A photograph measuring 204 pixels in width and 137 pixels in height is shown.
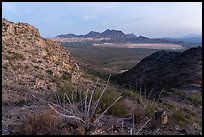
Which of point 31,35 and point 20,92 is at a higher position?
point 31,35

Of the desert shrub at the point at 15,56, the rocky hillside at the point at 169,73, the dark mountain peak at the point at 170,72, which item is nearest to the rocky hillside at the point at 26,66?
the desert shrub at the point at 15,56

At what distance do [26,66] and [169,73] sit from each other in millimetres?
12726

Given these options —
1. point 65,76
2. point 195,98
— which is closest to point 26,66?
point 65,76

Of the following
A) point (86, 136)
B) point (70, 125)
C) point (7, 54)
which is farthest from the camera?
point (7, 54)

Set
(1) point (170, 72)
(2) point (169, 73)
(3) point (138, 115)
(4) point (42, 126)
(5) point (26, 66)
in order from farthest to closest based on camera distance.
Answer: (1) point (170, 72) < (2) point (169, 73) < (5) point (26, 66) < (3) point (138, 115) < (4) point (42, 126)

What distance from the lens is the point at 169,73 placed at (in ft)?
93.2

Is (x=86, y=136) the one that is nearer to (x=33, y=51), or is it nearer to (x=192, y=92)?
(x=192, y=92)

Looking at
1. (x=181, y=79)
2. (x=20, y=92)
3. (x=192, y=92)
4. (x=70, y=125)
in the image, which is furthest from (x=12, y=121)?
(x=181, y=79)

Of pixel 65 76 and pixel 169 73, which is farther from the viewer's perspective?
pixel 169 73

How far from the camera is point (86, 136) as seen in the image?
6609mm

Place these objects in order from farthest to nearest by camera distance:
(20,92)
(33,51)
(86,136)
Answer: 1. (33,51)
2. (20,92)
3. (86,136)

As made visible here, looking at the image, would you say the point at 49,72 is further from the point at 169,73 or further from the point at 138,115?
the point at 138,115

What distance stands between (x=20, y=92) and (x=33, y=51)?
998 centimetres

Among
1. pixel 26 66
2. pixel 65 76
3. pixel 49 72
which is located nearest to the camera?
pixel 26 66
